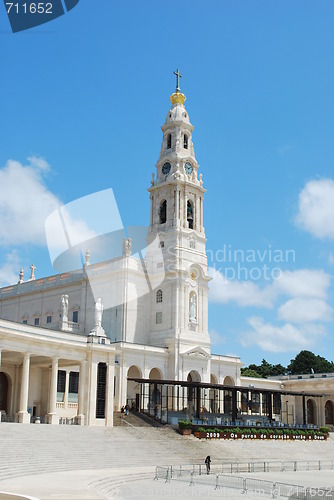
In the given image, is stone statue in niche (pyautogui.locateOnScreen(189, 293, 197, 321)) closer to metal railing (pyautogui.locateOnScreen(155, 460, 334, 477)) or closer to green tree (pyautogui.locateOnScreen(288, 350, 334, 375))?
metal railing (pyautogui.locateOnScreen(155, 460, 334, 477))

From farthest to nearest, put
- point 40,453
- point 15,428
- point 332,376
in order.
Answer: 1. point 332,376
2. point 15,428
3. point 40,453

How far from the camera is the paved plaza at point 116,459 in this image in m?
27.2

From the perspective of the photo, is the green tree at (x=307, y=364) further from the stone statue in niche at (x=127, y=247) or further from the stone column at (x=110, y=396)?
the stone column at (x=110, y=396)

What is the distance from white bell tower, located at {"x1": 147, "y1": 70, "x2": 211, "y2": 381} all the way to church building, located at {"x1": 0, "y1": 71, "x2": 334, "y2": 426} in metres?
0.12

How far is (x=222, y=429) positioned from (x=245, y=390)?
29.1 ft

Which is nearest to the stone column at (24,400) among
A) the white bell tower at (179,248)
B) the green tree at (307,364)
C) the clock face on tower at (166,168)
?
the white bell tower at (179,248)

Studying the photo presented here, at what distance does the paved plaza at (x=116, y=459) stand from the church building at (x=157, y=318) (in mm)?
6377

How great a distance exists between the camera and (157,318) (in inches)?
2758

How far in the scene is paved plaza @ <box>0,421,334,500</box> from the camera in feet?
89.2

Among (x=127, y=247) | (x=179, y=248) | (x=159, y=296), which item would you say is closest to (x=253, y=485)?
(x=159, y=296)

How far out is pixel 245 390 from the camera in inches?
2386

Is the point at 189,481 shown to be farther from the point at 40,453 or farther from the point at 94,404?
the point at 94,404

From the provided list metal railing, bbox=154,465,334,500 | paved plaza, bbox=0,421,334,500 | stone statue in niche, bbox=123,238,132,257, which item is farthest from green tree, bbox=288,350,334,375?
metal railing, bbox=154,465,334,500

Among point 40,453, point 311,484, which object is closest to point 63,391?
point 40,453
